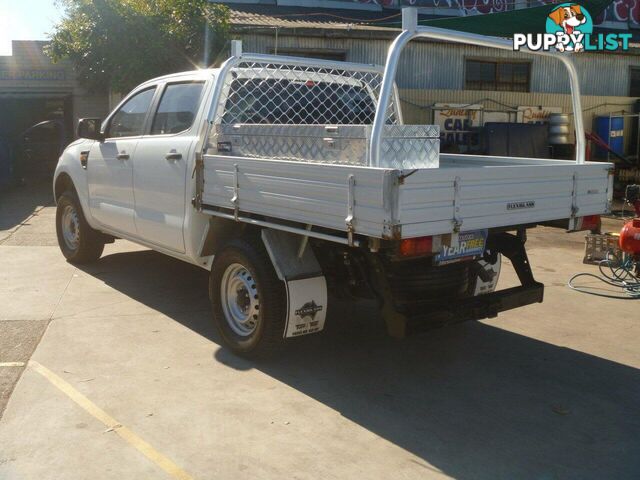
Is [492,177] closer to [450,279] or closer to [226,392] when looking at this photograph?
[450,279]

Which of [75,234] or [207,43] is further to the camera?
[207,43]

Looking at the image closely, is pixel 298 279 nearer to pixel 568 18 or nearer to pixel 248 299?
pixel 248 299

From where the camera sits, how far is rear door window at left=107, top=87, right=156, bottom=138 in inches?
254

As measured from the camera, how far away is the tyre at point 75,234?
7.67 metres

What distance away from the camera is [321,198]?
13.3 ft

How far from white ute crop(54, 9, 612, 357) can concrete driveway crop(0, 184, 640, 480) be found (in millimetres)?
481

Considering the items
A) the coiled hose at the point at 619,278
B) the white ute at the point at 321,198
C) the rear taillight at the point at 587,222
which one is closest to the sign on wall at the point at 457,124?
the coiled hose at the point at 619,278

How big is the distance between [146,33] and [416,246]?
35.9ft

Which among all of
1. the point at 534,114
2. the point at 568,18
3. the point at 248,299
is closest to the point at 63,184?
the point at 248,299

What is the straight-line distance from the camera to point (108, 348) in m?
5.23

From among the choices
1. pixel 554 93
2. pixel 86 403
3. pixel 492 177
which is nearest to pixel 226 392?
pixel 86 403

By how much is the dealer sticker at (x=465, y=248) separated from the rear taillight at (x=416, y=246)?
265 mm

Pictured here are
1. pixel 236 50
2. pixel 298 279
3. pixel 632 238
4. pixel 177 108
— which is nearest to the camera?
pixel 298 279

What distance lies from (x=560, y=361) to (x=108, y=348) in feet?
11.1
